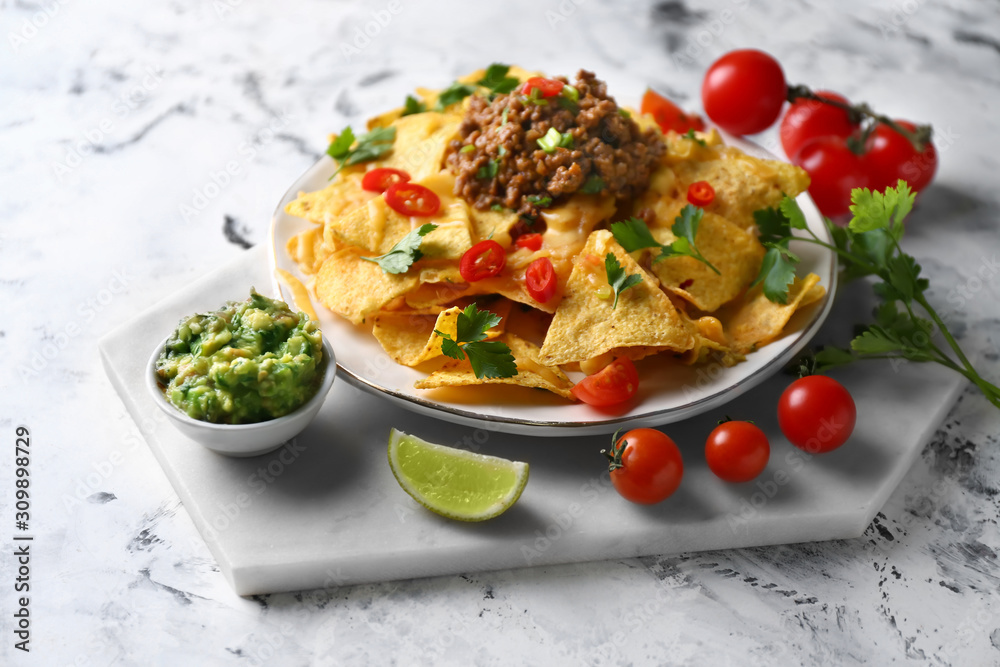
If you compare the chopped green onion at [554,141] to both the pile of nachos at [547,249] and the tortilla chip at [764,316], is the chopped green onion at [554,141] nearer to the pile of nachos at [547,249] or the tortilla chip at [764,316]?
the pile of nachos at [547,249]

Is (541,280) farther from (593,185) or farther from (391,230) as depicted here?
(391,230)

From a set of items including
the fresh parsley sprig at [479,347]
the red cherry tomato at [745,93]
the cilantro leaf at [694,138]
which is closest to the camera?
the fresh parsley sprig at [479,347]

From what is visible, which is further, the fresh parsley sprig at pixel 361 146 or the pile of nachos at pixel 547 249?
the fresh parsley sprig at pixel 361 146

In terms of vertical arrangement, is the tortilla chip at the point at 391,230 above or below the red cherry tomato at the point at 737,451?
above

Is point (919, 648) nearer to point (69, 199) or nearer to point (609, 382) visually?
point (609, 382)

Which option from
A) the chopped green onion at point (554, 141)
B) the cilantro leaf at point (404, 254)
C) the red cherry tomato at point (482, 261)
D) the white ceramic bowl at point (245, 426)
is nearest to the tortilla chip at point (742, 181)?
the chopped green onion at point (554, 141)

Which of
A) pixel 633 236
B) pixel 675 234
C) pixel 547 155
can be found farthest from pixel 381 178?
pixel 675 234
